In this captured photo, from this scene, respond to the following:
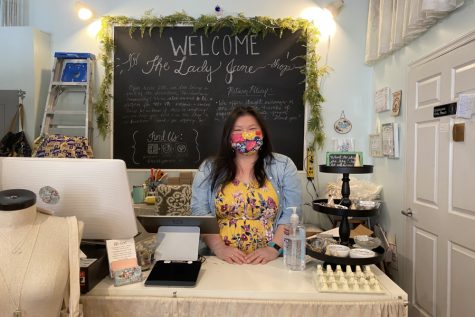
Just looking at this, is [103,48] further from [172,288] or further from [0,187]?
[172,288]

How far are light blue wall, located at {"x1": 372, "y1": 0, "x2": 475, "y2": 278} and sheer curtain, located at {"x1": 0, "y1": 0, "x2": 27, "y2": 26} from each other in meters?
3.39

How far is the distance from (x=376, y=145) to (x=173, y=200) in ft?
5.92

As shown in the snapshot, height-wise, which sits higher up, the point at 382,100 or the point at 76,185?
the point at 382,100

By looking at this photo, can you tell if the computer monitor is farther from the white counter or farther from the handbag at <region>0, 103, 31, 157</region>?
the handbag at <region>0, 103, 31, 157</region>

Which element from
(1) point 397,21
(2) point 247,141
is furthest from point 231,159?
(1) point 397,21

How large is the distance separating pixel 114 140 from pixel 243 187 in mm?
2119

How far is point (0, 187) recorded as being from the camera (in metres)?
1.26

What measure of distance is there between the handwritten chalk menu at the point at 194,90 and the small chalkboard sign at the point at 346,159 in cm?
180

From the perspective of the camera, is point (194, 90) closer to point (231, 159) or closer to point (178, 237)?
point (231, 159)

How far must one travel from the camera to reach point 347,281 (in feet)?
4.10

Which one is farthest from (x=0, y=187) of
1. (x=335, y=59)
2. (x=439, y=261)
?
(x=335, y=59)

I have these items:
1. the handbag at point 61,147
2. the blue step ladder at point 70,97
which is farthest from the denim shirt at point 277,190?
the blue step ladder at point 70,97

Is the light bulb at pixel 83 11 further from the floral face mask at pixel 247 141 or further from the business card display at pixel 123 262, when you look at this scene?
the business card display at pixel 123 262

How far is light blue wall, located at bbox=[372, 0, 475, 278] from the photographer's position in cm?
208
